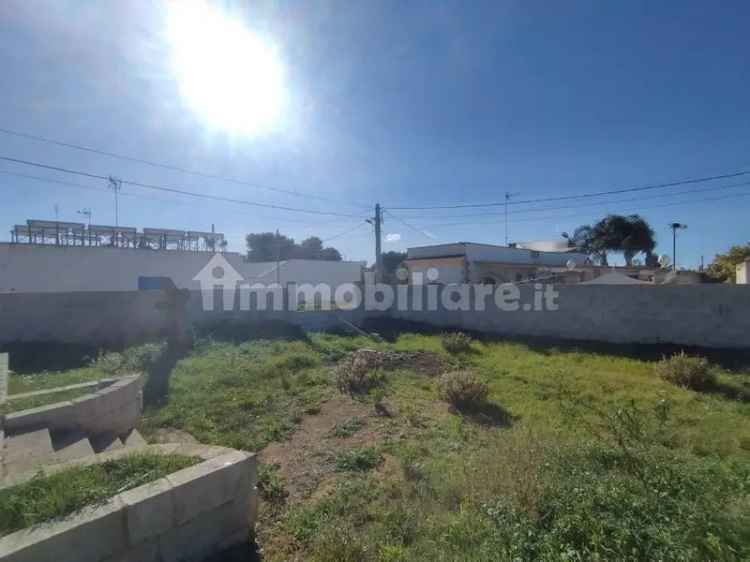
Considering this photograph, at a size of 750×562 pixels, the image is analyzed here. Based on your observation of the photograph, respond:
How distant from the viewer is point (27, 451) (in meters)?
2.80

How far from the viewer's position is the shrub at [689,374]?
601 cm

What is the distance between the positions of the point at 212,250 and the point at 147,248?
417cm

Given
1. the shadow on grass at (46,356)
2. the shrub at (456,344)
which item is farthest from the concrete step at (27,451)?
the shrub at (456,344)

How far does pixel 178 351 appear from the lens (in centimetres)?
Answer: 818

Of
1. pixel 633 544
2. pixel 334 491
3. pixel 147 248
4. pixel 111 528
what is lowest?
pixel 334 491

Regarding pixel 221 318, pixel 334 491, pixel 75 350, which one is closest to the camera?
pixel 334 491

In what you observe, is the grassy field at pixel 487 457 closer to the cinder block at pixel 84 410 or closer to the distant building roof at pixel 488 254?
the cinder block at pixel 84 410

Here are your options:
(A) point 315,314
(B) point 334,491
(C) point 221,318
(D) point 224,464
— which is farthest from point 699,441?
(C) point 221,318

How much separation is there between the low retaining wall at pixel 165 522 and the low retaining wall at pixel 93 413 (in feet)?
4.81

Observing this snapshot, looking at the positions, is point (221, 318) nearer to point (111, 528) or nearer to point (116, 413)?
point (116, 413)

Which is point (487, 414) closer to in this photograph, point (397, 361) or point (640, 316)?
point (397, 361)

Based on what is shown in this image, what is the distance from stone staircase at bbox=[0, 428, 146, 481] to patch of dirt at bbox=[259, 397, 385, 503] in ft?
4.38

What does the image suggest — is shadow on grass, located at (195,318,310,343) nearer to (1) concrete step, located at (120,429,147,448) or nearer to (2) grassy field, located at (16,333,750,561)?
(2) grassy field, located at (16,333,750,561)

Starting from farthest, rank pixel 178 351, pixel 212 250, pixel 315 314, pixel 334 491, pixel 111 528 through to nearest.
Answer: pixel 212 250, pixel 315 314, pixel 178 351, pixel 334 491, pixel 111 528
